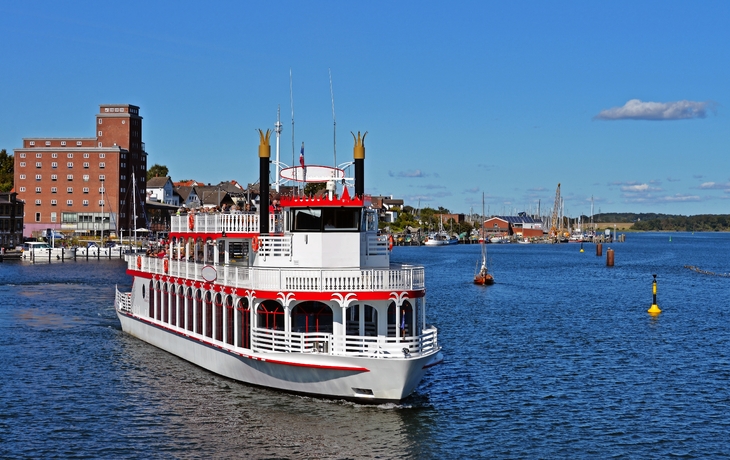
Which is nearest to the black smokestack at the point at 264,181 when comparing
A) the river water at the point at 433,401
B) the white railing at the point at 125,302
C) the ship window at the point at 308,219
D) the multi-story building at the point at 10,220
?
the ship window at the point at 308,219

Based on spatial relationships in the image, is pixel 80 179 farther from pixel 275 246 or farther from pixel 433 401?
pixel 433 401

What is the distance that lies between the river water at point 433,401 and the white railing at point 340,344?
1887mm

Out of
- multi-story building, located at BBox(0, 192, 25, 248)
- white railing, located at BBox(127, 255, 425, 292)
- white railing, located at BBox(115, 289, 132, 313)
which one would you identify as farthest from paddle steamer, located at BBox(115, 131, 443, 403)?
multi-story building, located at BBox(0, 192, 25, 248)

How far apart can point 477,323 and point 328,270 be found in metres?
28.8

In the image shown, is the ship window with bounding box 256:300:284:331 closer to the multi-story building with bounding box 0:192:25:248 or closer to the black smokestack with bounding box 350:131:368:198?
the black smokestack with bounding box 350:131:368:198

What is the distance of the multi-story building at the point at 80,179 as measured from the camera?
166000 mm

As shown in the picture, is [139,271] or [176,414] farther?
[139,271]

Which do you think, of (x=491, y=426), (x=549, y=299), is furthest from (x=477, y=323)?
(x=491, y=426)

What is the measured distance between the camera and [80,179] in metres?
167

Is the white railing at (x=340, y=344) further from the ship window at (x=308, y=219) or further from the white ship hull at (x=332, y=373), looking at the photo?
the ship window at (x=308, y=219)

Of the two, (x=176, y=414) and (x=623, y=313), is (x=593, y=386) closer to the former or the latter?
(x=176, y=414)

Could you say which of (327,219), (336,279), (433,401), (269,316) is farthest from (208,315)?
(433,401)

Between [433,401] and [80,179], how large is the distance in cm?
14611

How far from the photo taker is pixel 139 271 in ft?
151
